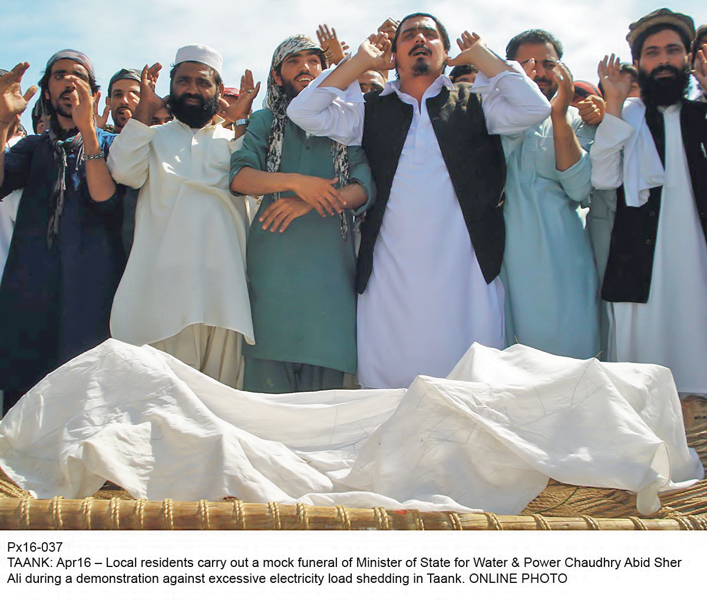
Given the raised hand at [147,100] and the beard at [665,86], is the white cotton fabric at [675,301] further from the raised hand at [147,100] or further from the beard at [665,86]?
the raised hand at [147,100]

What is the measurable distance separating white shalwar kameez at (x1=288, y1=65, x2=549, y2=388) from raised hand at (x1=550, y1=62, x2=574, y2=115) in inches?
4.7

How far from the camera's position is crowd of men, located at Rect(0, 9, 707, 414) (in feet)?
12.0

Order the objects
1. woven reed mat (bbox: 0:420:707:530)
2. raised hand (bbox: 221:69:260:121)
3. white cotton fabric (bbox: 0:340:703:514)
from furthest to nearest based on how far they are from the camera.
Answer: raised hand (bbox: 221:69:260:121) < white cotton fabric (bbox: 0:340:703:514) < woven reed mat (bbox: 0:420:707:530)

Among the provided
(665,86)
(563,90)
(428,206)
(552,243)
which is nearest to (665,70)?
(665,86)

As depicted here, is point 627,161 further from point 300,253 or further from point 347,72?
point 300,253

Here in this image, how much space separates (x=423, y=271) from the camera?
12.1ft

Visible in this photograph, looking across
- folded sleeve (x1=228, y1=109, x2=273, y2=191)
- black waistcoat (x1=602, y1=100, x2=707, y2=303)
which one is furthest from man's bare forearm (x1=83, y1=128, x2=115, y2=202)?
black waistcoat (x1=602, y1=100, x2=707, y2=303)

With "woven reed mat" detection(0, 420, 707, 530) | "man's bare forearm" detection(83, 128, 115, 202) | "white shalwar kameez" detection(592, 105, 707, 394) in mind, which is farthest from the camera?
"man's bare forearm" detection(83, 128, 115, 202)

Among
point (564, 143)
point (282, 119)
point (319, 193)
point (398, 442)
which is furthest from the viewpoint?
point (282, 119)

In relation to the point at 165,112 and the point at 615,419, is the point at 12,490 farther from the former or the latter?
the point at 165,112

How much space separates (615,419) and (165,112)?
316 cm

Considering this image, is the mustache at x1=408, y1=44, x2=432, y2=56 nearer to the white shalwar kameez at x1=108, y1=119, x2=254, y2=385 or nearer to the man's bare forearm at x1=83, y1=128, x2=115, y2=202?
the white shalwar kameez at x1=108, y1=119, x2=254, y2=385

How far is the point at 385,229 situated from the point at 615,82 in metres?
1.22

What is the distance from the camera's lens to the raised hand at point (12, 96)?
3.70 m
